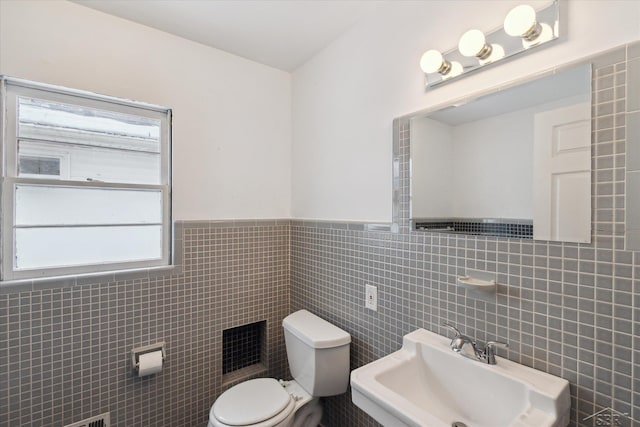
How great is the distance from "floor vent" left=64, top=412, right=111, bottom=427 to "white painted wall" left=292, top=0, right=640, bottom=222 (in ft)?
5.22

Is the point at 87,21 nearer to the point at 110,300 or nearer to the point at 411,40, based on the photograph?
the point at 110,300

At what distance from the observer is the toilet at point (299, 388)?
1.38 meters

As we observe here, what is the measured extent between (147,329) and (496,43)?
2.20 metres

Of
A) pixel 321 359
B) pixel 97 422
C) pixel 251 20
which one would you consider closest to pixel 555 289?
pixel 321 359

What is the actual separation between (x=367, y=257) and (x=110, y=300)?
4.71 feet

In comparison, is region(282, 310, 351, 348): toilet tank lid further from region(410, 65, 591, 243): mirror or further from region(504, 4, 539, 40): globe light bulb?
region(504, 4, 539, 40): globe light bulb

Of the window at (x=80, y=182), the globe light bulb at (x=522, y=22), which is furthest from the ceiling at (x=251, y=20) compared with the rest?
the globe light bulb at (x=522, y=22)

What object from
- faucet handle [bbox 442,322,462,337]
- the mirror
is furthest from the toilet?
the mirror

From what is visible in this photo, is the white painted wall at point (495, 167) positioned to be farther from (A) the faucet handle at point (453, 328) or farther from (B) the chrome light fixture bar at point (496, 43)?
(A) the faucet handle at point (453, 328)

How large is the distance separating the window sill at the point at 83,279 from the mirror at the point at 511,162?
1489mm

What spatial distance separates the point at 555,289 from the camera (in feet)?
3.00

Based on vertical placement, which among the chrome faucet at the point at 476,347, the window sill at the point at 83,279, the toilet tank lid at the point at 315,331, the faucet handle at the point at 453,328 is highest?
the window sill at the point at 83,279

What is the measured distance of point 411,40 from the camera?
134 cm

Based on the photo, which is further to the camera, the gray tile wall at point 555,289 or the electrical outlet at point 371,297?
the electrical outlet at point 371,297
